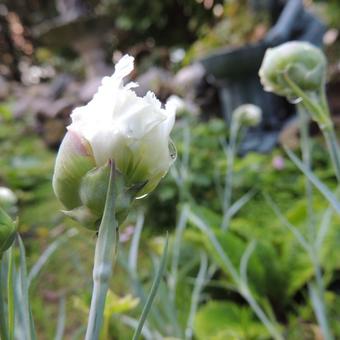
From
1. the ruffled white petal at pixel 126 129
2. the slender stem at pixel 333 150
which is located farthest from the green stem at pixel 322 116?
the ruffled white petal at pixel 126 129

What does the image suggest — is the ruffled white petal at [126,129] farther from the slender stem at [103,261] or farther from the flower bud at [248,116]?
the flower bud at [248,116]

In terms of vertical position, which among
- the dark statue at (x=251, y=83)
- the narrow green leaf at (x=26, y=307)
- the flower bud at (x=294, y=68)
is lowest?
the narrow green leaf at (x=26, y=307)

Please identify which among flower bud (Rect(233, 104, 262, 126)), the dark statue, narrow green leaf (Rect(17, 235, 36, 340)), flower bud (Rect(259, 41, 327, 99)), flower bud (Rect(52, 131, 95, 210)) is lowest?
narrow green leaf (Rect(17, 235, 36, 340))

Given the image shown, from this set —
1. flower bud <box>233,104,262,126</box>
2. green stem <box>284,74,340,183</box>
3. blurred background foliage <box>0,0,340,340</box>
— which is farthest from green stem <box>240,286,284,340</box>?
flower bud <box>233,104,262,126</box>

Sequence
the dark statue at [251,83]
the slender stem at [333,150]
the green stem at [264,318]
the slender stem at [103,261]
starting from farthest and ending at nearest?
the dark statue at [251,83] → the green stem at [264,318] → the slender stem at [333,150] → the slender stem at [103,261]

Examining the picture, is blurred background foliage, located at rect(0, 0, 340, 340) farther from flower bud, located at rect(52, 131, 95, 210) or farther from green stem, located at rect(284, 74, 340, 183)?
green stem, located at rect(284, 74, 340, 183)

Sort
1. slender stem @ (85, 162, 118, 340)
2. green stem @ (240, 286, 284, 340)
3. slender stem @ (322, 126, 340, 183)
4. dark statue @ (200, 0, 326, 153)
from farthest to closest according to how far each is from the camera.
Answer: dark statue @ (200, 0, 326, 153) < green stem @ (240, 286, 284, 340) < slender stem @ (322, 126, 340, 183) < slender stem @ (85, 162, 118, 340)

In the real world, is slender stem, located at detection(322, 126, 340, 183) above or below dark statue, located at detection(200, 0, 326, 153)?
below
